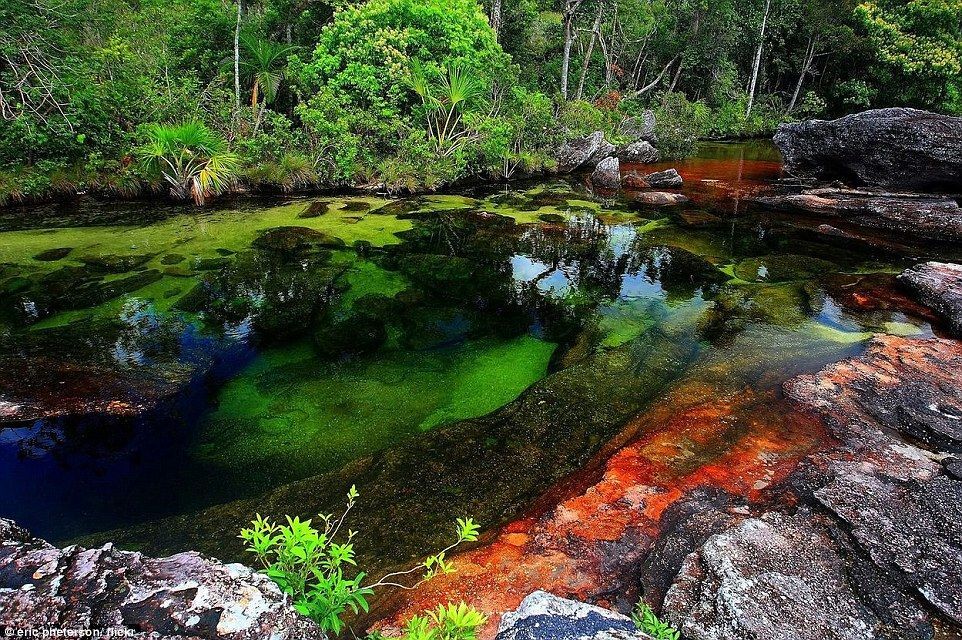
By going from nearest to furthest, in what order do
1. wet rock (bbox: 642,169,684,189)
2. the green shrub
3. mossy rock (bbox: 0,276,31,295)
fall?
mossy rock (bbox: 0,276,31,295), wet rock (bbox: 642,169,684,189), the green shrub

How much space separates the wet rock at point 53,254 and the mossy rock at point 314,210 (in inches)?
121

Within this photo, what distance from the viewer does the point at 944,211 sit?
26.0ft

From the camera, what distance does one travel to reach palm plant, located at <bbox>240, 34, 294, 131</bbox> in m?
10.0

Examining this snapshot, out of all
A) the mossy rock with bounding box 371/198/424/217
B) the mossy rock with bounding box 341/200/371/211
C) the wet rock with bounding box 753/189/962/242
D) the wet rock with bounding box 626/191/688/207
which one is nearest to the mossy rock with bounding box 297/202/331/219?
the mossy rock with bounding box 341/200/371/211

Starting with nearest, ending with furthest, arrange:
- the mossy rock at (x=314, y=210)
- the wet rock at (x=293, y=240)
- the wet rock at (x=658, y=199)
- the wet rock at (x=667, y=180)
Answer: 1. the wet rock at (x=293, y=240)
2. the mossy rock at (x=314, y=210)
3. the wet rock at (x=658, y=199)
4. the wet rock at (x=667, y=180)

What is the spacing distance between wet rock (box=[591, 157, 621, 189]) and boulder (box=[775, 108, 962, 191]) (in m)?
3.86

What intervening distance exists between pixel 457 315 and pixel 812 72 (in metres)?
23.3

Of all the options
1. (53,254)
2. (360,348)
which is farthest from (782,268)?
(53,254)

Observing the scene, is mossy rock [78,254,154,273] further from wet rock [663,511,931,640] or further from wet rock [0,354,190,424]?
wet rock [663,511,931,640]

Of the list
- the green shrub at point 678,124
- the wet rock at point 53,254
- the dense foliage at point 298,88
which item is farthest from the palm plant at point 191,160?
the green shrub at point 678,124

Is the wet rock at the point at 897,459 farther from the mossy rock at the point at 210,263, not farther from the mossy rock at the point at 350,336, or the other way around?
the mossy rock at the point at 210,263

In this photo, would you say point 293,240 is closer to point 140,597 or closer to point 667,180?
point 140,597

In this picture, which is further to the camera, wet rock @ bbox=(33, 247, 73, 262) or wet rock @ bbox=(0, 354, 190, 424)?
wet rock @ bbox=(33, 247, 73, 262)

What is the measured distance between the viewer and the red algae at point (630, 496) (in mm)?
2121
